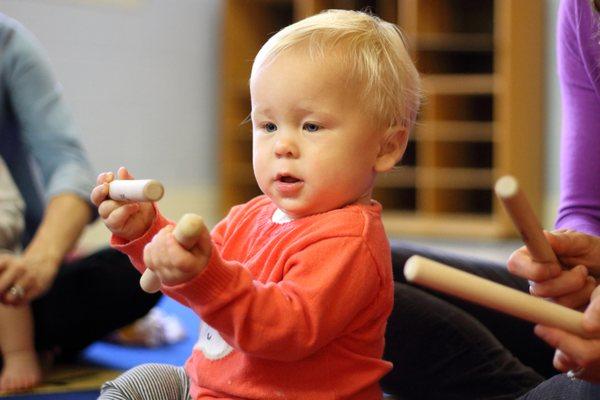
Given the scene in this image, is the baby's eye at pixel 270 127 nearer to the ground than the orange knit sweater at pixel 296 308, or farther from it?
farther from it

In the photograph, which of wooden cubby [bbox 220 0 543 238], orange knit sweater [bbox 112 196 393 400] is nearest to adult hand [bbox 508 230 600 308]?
orange knit sweater [bbox 112 196 393 400]

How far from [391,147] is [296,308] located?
0.63 feet

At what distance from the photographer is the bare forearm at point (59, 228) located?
125 centimetres

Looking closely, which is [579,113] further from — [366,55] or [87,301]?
[87,301]

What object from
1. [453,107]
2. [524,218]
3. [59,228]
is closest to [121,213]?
[524,218]

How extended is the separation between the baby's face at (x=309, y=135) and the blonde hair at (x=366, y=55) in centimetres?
1

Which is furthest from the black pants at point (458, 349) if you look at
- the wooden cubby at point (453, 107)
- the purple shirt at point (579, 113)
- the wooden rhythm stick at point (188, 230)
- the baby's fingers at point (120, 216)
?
the wooden cubby at point (453, 107)

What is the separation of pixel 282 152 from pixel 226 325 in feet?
0.52

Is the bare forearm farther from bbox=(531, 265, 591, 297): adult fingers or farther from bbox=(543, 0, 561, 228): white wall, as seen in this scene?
bbox=(543, 0, 561, 228): white wall

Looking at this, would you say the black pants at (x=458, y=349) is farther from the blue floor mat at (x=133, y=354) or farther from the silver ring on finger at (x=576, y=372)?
the blue floor mat at (x=133, y=354)

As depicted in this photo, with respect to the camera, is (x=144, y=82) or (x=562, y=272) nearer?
(x=562, y=272)

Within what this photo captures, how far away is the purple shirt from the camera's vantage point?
1.04m

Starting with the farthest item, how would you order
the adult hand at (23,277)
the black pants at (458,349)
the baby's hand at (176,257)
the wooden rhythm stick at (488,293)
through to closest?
the adult hand at (23,277)
the black pants at (458,349)
the baby's hand at (176,257)
the wooden rhythm stick at (488,293)

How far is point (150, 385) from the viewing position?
2.79 feet
